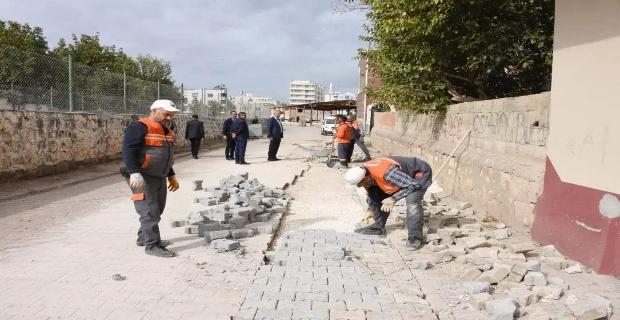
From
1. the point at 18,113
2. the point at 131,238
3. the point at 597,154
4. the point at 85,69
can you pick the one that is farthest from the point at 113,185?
the point at 597,154

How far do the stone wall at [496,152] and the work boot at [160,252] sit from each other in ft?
14.2

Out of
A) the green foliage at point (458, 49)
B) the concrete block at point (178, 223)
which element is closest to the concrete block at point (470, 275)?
the concrete block at point (178, 223)

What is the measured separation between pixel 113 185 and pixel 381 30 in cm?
671

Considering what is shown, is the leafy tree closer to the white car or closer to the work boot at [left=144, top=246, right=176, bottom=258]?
the white car

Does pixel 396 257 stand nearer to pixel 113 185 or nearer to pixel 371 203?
pixel 371 203

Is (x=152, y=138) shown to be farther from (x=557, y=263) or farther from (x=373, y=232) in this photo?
(x=557, y=263)

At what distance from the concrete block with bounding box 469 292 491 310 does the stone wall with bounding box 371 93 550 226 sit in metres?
2.37

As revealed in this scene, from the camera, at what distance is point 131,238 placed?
19.8 feet

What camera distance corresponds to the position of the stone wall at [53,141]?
9.70 metres

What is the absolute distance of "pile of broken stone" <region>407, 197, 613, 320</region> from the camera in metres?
3.71

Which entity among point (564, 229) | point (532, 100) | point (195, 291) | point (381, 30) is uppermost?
point (381, 30)

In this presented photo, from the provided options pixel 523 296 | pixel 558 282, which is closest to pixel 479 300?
pixel 523 296

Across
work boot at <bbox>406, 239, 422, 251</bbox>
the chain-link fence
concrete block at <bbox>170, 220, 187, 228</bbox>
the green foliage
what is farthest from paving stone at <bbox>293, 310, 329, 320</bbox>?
the chain-link fence

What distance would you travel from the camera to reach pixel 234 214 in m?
6.68
